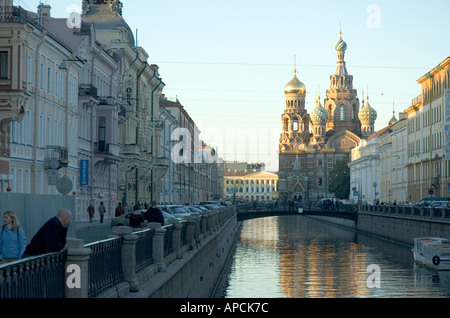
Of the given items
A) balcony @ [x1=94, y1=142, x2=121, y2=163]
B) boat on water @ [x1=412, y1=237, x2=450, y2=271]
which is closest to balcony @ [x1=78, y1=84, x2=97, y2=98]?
balcony @ [x1=94, y1=142, x2=121, y2=163]

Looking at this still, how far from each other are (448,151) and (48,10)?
3681 cm

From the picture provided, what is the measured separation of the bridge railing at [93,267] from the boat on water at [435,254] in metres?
25.5

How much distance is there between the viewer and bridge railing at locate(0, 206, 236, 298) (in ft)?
34.7

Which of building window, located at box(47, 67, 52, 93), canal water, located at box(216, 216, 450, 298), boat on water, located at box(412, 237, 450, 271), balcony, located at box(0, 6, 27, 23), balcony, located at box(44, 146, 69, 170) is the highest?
balcony, located at box(0, 6, 27, 23)

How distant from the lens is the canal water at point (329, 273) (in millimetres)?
36531

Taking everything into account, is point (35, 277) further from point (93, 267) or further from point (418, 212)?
point (418, 212)

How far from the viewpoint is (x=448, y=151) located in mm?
78375

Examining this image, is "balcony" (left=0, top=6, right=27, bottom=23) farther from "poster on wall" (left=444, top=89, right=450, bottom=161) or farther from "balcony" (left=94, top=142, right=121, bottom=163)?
"poster on wall" (left=444, top=89, right=450, bottom=161)

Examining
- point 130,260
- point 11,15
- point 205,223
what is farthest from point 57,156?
point 130,260

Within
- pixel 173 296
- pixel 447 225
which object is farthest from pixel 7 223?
pixel 447 225

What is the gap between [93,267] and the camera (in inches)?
531

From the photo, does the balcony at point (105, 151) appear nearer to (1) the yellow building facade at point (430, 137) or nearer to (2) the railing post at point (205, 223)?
(2) the railing post at point (205, 223)

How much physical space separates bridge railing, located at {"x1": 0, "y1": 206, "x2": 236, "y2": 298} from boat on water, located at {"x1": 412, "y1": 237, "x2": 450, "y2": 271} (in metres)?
25.5
